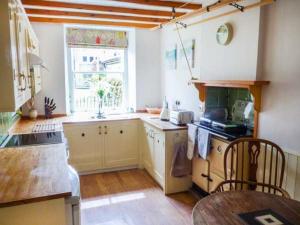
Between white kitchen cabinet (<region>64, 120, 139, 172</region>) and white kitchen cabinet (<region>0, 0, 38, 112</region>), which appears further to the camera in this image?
white kitchen cabinet (<region>64, 120, 139, 172</region>)

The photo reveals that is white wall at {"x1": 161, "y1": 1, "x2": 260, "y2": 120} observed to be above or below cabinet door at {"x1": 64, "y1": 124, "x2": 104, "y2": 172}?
above

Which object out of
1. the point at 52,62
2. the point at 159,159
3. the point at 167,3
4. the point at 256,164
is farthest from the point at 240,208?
the point at 52,62

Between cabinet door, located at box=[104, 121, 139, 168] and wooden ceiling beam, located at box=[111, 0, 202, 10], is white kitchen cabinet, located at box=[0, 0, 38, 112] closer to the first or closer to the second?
wooden ceiling beam, located at box=[111, 0, 202, 10]

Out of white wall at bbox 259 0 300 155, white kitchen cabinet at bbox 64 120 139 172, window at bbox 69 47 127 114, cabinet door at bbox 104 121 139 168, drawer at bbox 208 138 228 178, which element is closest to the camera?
white wall at bbox 259 0 300 155

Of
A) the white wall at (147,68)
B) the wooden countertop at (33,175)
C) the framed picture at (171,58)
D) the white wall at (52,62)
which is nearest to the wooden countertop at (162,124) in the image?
the white wall at (147,68)

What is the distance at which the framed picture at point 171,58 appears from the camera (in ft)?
12.9

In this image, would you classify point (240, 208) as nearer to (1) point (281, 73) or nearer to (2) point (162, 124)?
(1) point (281, 73)

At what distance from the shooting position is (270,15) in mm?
2176

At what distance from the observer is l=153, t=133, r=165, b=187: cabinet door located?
10.4 ft

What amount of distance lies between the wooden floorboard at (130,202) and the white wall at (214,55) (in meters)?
1.15

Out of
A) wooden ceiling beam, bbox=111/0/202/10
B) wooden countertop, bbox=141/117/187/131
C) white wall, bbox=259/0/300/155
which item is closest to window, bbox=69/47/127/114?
wooden countertop, bbox=141/117/187/131

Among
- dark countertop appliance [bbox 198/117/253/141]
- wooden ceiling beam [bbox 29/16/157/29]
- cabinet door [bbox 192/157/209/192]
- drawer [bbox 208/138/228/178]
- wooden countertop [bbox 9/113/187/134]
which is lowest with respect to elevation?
cabinet door [bbox 192/157/209/192]

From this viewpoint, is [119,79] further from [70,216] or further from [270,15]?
[70,216]

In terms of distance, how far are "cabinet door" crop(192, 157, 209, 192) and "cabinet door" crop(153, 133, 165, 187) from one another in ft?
1.27
